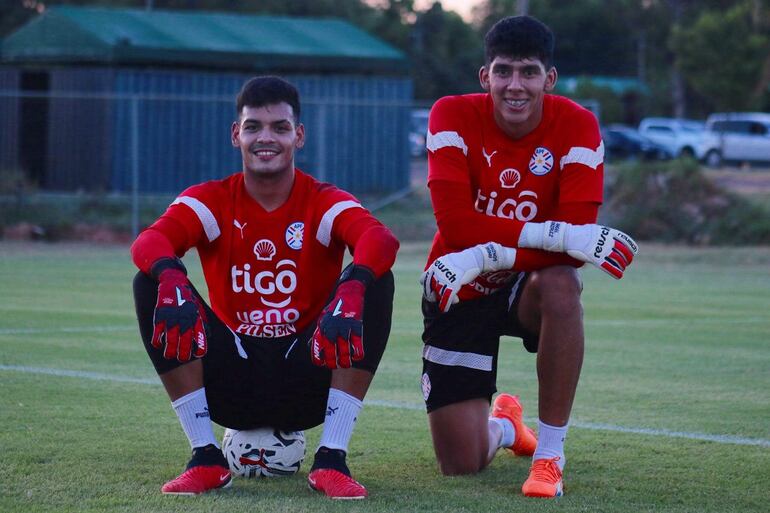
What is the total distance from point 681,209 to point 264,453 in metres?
17.1

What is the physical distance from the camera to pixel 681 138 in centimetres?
4509

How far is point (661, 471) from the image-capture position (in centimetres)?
529

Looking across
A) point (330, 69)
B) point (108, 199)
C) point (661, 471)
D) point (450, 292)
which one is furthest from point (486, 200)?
point (330, 69)

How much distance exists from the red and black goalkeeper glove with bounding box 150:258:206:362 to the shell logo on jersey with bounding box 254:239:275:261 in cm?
46

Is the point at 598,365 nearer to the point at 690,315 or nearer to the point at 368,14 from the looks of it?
the point at 690,315

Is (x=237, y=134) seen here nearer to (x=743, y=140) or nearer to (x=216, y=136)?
(x=216, y=136)

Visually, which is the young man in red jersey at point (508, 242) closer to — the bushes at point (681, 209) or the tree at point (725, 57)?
the bushes at point (681, 209)

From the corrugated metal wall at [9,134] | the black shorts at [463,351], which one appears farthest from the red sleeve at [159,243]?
the corrugated metal wall at [9,134]

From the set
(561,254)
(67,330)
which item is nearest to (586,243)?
(561,254)

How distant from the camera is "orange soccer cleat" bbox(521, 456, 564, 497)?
4.77 m

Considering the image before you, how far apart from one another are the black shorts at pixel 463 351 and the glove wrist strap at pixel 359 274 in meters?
0.82

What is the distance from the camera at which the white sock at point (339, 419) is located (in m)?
4.84

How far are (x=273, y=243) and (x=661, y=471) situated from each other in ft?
5.68

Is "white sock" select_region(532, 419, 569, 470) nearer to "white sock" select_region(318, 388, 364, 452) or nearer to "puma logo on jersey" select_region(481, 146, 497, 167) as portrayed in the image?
"white sock" select_region(318, 388, 364, 452)
